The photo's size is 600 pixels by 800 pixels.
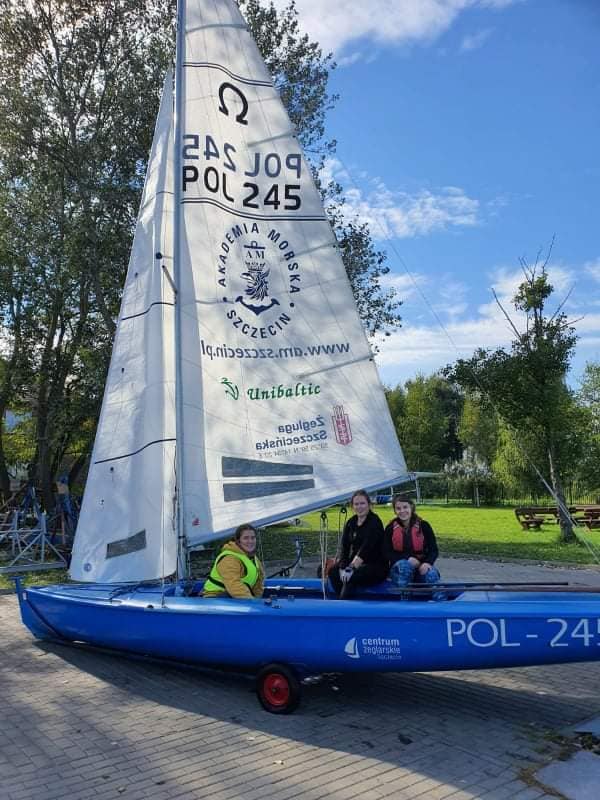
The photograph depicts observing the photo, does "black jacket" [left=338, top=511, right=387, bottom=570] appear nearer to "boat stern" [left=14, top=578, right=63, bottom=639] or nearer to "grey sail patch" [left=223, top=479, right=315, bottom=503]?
"grey sail patch" [left=223, top=479, right=315, bottom=503]

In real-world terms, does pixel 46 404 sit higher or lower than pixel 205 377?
higher

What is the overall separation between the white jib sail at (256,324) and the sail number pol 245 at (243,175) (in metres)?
0.01

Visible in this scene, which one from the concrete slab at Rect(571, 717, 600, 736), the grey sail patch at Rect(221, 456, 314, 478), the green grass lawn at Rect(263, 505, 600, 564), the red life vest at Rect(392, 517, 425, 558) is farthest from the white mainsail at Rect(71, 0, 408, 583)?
the green grass lawn at Rect(263, 505, 600, 564)

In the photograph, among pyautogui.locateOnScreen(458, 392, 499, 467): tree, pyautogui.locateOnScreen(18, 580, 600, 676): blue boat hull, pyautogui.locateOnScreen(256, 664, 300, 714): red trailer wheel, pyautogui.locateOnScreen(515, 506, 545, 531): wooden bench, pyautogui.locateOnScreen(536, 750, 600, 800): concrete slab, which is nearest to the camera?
pyautogui.locateOnScreen(536, 750, 600, 800): concrete slab

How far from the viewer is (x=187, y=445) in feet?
21.9

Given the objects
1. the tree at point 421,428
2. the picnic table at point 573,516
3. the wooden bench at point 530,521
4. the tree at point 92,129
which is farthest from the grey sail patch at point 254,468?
the tree at point 421,428

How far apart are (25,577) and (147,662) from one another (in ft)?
21.4

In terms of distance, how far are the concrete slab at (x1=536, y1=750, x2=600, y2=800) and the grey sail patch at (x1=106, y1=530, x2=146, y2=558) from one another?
4.10 metres

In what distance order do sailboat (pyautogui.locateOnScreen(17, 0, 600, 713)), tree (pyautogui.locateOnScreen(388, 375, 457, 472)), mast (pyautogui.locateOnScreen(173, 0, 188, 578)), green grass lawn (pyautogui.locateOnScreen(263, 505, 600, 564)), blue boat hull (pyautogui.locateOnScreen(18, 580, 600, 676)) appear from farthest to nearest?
1. tree (pyautogui.locateOnScreen(388, 375, 457, 472))
2. green grass lawn (pyautogui.locateOnScreen(263, 505, 600, 564))
3. sailboat (pyautogui.locateOnScreen(17, 0, 600, 713))
4. mast (pyautogui.locateOnScreen(173, 0, 188, 578))
5. blue boat hull (pyautogui.locateOnScreen(18, 580, 600, 676))

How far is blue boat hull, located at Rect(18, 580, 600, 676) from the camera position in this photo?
4.80 m

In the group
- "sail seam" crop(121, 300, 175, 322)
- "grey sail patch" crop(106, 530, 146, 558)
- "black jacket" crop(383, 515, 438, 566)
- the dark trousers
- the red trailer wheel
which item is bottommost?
the red trailer wheel

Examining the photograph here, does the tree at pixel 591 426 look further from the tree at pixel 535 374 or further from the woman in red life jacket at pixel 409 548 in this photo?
the woman in red life jacket at pixel 409 548

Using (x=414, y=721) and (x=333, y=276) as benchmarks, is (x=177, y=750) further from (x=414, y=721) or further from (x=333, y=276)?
(x=333, y=276)

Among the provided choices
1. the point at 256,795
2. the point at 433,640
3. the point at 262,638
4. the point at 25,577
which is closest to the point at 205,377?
the point at 262,638
